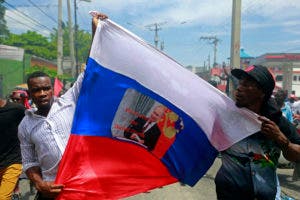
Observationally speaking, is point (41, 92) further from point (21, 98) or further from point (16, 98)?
point (16, 98)

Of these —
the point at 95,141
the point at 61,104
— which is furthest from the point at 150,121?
the point at 61,104

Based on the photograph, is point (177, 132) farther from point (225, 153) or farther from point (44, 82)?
point (44, 82)

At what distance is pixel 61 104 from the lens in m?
3.23

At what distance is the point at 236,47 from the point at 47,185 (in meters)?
9.68

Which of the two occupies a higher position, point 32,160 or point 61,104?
point 61,104

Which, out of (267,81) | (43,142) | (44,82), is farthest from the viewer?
(44,82)

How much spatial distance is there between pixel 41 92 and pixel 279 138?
1.90 metres

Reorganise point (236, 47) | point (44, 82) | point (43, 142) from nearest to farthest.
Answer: point (43, 142) → point (44, 82) → point (236, 47)

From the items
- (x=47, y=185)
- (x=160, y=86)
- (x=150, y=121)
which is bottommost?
(x=47, y=185)

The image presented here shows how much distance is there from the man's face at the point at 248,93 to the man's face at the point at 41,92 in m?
1.53

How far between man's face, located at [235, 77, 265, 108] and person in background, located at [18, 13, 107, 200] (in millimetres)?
1184

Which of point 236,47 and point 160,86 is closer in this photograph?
point 160,86

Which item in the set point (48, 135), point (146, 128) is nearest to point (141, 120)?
point (146, 128)

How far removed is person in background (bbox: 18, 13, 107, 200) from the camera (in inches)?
123
